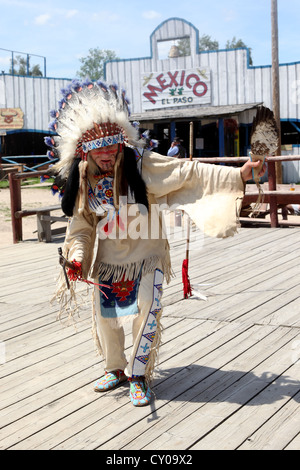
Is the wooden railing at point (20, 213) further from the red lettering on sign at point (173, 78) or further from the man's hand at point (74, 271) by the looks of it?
the red lettering on sign at point (173, 78)

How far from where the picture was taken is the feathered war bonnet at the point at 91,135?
2975 mm

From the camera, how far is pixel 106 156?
117 inches

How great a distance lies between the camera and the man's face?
2971 mm

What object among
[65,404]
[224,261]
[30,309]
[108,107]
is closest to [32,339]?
[30,309]

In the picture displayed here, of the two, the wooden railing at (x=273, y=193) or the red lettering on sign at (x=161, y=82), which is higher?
the red lettering on sign at (x=161, y=82)

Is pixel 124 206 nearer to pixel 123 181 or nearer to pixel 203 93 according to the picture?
pixel 123 181

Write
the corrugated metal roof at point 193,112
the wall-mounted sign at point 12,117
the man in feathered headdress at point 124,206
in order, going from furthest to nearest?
the wall-mounted sign at point 12,117
the corrugated metal roof at point 193,112
the man in feathered headdress at point 124,206

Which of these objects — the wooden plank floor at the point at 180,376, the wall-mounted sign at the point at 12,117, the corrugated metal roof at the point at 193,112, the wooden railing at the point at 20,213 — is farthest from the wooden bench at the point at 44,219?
the wall-mounted sign at the point at 12,117

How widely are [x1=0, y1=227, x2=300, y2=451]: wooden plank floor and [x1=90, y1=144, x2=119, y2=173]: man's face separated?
47.6 inches

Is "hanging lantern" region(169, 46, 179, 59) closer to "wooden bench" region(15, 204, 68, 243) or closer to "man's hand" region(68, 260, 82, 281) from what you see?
"wooden bench" region(15, 204, 68, 243)

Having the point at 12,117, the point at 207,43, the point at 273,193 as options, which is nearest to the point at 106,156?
the point at 273,193

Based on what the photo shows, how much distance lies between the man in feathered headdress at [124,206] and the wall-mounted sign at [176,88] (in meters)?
17.4

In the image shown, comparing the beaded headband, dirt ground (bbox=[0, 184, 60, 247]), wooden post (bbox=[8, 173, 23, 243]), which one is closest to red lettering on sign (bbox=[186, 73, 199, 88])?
dirt ground (bbox=[0, 184, 60, 247])

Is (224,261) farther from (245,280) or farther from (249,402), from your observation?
(249,402)
